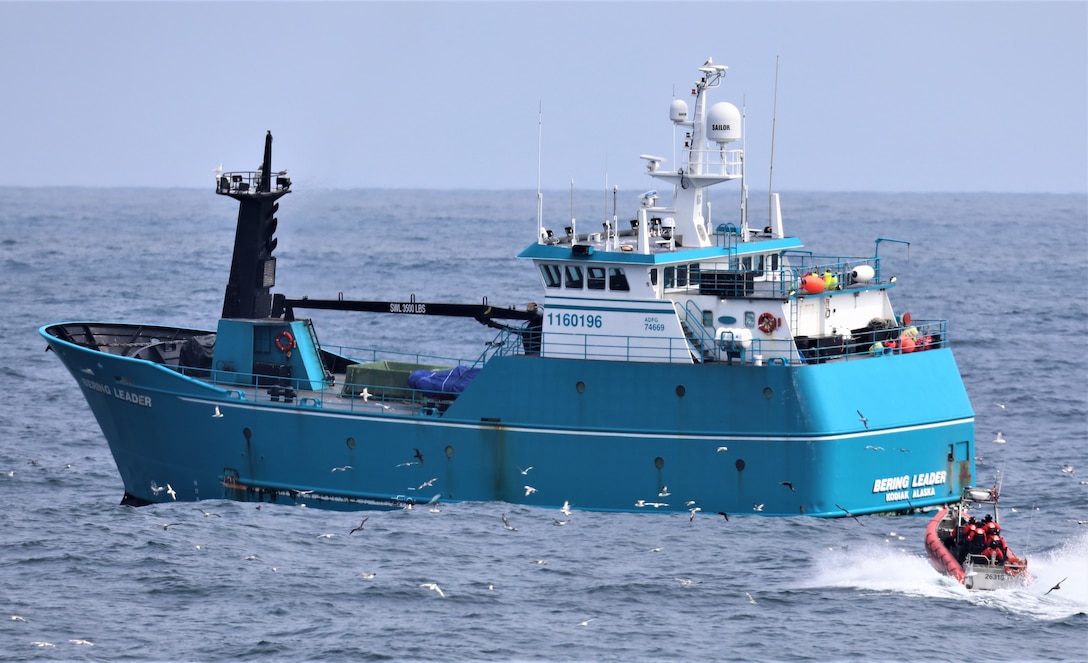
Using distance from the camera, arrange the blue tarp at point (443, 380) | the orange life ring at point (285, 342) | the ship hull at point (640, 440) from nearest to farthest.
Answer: the ship hull at point (640, 440)
the blue tarp at point (443, 380)
the orange life ring at point (285, 342)

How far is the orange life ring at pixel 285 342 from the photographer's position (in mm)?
37000

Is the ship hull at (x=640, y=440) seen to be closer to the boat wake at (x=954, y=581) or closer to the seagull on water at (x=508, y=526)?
the seagull on water at (x=508, y=526)

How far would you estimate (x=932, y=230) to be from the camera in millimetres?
133875

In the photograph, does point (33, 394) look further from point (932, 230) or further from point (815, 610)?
point (932, 230)

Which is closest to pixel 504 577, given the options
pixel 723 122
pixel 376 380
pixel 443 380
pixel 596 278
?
pixel 443 380

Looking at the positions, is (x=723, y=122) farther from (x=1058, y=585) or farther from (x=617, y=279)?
(x=1058, y=585)

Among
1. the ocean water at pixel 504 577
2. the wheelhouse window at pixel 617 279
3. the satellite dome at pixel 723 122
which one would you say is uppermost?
the satellite dome at pixel 723 122

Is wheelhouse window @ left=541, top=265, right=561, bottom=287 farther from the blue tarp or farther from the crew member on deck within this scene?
the crew member on deck

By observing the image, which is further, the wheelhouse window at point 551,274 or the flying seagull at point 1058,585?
the wheelhouse window at point 551,274

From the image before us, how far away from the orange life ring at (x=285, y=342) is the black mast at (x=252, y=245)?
4.15 feet

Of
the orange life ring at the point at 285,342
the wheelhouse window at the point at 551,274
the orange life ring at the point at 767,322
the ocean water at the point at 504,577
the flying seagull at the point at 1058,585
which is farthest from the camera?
the orange life ring at the point at 285,342

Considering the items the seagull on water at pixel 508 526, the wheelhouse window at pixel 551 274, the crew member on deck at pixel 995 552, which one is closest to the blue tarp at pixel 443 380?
the wheelhouse window at pixel 551 274

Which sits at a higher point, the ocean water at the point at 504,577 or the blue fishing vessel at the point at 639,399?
the blue fishing vessel at the point at 639,399

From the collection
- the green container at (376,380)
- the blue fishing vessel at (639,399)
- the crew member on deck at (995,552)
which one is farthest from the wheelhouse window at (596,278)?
the crew member on deck at (995,552)
